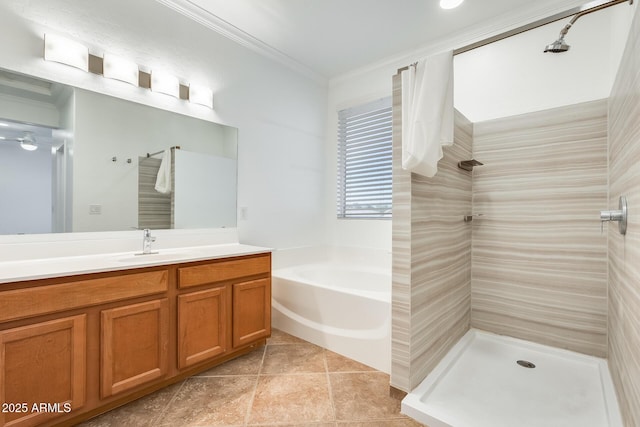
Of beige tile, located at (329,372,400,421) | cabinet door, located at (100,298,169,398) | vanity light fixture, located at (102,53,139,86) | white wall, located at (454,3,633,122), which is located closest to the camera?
cabinet door, located at (100,298,169,398)

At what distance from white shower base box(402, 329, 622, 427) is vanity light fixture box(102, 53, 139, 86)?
264 centimetres

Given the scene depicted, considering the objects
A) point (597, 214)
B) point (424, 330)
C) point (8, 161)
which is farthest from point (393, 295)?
point (8, 161)

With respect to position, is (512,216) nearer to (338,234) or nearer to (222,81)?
(338,234)

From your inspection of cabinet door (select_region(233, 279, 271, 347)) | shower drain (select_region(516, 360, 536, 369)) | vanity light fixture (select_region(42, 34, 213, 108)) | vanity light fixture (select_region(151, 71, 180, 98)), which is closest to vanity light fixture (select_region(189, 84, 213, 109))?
vanity light fixture (select_region(42, 34, 213, 108))

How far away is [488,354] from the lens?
2.12 meters

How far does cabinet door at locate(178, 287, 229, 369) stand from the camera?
68.3 inches

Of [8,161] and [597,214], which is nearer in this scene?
[8,161]

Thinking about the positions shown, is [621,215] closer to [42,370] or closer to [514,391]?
[514,391]

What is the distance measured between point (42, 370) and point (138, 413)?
520mm

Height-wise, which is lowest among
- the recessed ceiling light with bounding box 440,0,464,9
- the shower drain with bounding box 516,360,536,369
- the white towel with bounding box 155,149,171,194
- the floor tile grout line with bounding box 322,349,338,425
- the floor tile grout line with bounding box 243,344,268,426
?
the floor tile grout line with bounding box 322,349,338,425

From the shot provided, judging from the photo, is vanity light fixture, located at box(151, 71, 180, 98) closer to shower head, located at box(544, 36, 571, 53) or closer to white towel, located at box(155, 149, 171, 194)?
white towel, located at box(155, 149, 171, 194)

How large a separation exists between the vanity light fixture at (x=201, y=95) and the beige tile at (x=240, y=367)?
78.6 inches

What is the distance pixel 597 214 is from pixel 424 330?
145 cm

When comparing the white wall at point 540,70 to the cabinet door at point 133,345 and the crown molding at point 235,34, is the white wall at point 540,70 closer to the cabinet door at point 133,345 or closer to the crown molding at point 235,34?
the crown molding at point 235,34
